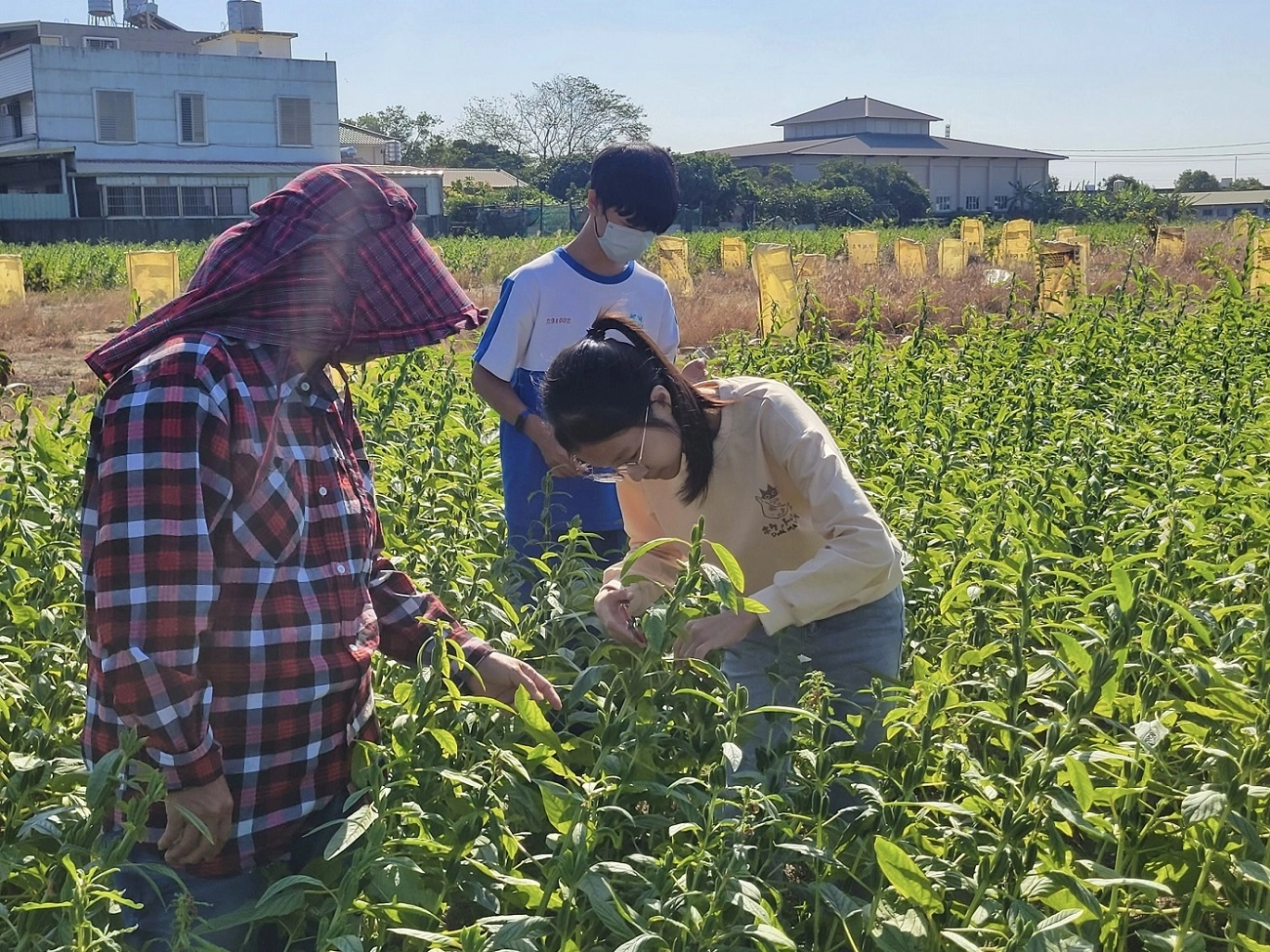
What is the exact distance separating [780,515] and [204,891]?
3.73 ft

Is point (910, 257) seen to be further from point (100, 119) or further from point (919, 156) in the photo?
point (919, 156)

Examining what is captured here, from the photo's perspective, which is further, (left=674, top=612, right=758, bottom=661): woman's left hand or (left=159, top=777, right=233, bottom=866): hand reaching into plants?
(left=674, top=612, right=758, bottom=661): woman's left hand

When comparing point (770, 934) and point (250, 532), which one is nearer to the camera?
point (770, 934)

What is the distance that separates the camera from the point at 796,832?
204 centimetres

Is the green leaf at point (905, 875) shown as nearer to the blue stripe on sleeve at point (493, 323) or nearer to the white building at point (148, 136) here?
the blue stripe on sleeve at point (493, 323)

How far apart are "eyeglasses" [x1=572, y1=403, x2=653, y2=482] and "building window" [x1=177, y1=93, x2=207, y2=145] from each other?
128 feet

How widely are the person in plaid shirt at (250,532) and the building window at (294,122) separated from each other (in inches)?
1575

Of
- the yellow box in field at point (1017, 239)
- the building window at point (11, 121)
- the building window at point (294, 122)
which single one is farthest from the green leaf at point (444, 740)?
the building window at point (11, 121)

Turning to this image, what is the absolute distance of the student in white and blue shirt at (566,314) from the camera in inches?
129

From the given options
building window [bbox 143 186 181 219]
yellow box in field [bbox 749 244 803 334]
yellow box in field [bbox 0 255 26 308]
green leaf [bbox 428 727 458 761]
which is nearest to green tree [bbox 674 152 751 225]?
building window [bbox 143 186 181 219]

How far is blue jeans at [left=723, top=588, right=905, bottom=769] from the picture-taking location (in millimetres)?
2391

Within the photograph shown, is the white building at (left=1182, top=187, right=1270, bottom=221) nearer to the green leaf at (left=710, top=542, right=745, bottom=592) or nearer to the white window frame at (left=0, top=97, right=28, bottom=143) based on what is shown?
the white window frame at (left=0, top=97, right=28, bottom=143)

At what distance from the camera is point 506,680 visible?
204cm

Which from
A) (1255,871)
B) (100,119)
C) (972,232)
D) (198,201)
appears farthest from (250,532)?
(100,119)
